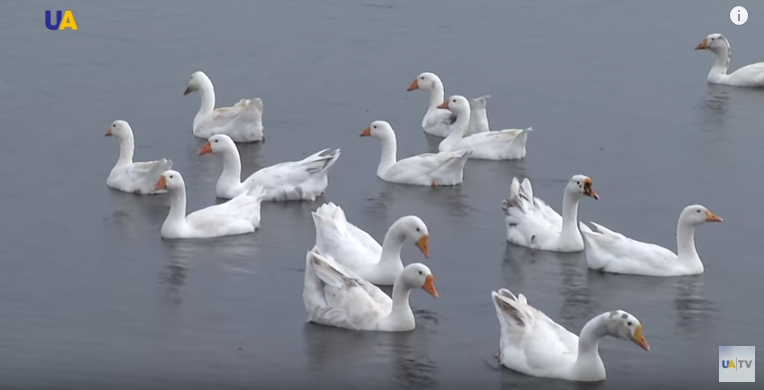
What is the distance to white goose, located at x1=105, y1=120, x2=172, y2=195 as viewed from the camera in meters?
26.0

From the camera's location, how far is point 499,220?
25.1m

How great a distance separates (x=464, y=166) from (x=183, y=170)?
15.7 ft

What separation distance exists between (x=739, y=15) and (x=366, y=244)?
2194cm

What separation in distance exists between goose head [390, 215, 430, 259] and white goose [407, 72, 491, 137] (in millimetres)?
8654

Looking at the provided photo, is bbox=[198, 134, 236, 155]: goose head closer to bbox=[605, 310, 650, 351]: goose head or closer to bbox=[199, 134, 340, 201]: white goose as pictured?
bbox=[199, 134, 340, 201]: white goose

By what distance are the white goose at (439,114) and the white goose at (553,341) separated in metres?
11.1

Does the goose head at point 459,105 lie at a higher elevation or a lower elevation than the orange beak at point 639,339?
higher

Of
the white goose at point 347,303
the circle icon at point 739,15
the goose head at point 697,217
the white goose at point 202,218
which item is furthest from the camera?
the circle icon at point 739,15

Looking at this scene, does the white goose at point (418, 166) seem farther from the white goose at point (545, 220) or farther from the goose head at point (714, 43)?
the goose head at point (714, 43)

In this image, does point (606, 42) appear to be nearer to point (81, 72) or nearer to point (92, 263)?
point (81, 72)

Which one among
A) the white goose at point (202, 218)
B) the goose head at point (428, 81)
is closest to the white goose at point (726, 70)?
the goose head at point (428, 81)

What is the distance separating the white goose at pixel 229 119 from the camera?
96.5 ft

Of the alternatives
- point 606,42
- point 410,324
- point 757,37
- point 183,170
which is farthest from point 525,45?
point 410,324

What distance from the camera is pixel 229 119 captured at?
29.8m
